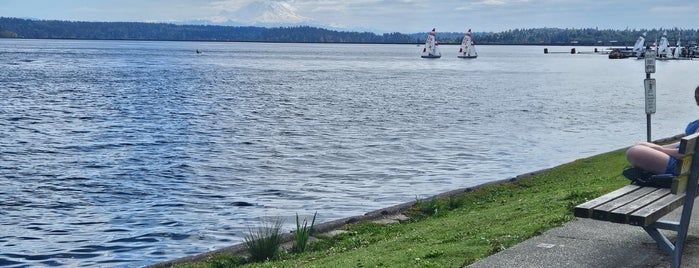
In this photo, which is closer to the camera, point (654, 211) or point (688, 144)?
point (688, 144)

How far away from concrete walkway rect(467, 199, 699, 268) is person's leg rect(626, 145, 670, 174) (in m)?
0.75

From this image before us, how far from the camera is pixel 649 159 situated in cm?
893

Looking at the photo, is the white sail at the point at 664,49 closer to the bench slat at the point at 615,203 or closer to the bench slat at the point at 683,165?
the bench slat at the point at 615,203

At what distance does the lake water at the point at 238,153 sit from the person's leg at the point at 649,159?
882cm

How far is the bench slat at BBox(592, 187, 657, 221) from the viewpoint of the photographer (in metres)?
7.55

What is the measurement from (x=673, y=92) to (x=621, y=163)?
51.2m

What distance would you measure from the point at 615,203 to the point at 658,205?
0.36 meters

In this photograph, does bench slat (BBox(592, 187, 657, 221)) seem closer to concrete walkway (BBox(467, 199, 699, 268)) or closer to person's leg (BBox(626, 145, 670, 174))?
person's leg (BBox(626, 145, 670, 174))

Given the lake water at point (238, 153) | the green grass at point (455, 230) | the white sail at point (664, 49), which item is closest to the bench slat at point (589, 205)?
the green grass at point (455, 230)

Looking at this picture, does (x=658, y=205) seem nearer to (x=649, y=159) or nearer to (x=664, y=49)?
(x=649, y=159)

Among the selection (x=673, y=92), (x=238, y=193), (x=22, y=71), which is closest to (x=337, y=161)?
(x=238, y=193)

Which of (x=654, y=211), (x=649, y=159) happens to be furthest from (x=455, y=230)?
(x=654, y=211)

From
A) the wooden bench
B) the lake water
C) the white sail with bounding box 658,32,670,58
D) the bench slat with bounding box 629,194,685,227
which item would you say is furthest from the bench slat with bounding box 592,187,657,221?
the white sail with bounding box 658,32,670,58

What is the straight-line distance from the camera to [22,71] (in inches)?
3861
